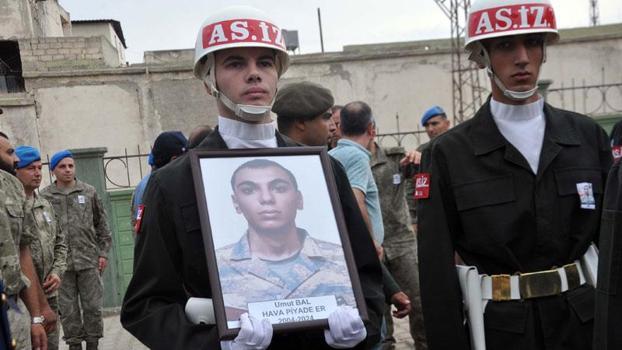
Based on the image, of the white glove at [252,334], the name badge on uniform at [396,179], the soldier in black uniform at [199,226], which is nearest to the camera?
the white glove at [252,334]

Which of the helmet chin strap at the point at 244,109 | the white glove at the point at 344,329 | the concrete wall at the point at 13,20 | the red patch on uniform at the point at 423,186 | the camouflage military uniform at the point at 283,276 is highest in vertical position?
the concrete wall at the point at 13,20

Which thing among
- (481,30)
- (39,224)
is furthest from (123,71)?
(481,30)

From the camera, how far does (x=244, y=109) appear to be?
273 cm

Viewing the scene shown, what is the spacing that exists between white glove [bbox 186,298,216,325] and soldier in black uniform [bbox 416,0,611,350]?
3.75 feet

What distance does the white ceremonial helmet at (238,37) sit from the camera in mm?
2711

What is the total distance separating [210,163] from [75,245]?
5.93 m

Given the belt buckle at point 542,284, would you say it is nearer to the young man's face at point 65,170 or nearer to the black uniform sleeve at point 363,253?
the black uniform sleeve at point 363,253

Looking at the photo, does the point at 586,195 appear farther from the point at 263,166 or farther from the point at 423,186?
the point at 263,166

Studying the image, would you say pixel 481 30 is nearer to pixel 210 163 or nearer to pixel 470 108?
pixel 210 163

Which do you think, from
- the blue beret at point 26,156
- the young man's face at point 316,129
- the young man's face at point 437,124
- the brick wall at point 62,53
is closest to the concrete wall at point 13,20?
the brick wall at point 62,53

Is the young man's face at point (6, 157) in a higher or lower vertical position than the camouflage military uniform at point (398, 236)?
higher

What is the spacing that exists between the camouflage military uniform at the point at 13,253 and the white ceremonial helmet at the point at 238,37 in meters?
1.63

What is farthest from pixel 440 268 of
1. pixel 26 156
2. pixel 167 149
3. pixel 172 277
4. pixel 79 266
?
pixel 79 266

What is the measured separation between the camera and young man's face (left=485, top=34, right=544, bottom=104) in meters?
3.24
